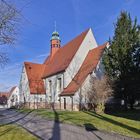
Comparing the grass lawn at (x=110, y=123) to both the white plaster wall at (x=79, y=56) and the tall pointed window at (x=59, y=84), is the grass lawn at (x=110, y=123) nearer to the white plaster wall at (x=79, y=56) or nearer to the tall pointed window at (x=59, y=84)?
the white plaster wall at (x=79, y=56)

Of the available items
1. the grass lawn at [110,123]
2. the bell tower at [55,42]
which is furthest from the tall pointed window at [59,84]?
the grass lawn at [110,123]

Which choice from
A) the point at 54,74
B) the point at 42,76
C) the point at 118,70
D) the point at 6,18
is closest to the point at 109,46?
the point at 118,70

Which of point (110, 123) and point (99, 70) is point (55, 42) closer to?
point (99, 70)

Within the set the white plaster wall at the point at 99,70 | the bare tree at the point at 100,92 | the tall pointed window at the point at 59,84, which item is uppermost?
the white plaster wall at the point at 99,70

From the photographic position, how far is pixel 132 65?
30797 mm

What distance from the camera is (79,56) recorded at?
126 feet

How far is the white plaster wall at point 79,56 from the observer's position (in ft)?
123

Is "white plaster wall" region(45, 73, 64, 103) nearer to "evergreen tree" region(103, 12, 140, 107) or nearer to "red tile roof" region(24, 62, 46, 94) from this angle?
"red tile roof" region(24, 62, 46, 94)

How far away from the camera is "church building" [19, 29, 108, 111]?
3322 cm

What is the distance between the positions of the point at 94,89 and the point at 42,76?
66.0 feet

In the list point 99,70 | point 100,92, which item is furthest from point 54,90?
point 100,92

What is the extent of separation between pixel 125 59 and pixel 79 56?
9112mm

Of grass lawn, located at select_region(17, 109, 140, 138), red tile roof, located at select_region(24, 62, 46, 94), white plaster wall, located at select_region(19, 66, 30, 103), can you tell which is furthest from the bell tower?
grass lawn, located at select_region(17, 109, 140, 138)

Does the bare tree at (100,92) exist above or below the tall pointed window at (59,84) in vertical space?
below
